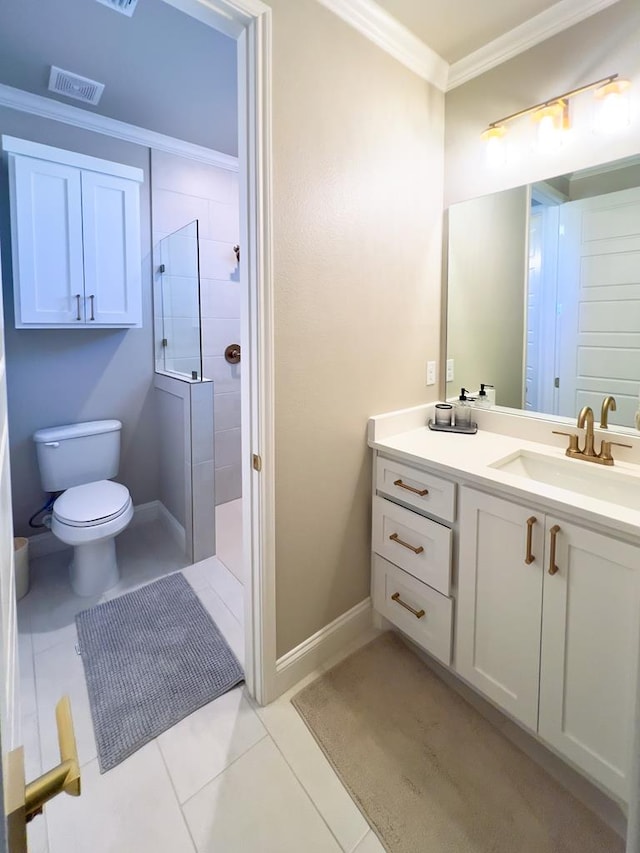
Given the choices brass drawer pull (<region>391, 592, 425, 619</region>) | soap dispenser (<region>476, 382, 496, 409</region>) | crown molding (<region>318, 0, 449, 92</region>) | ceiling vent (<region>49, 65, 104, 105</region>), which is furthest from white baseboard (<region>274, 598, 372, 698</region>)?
ceiling vent (<region>49, 65, 104, 105</region>)

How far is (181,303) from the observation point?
8.51 ft

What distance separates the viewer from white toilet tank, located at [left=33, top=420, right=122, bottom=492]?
90.7 inches

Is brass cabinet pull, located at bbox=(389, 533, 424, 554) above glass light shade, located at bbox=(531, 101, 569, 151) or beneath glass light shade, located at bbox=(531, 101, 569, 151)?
beneath

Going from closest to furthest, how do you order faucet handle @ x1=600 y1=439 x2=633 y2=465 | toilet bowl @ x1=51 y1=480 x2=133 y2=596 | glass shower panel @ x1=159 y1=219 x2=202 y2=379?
1. faucet handle @ x1=600 y1=439 x2=633 y2=465
2. toilet bowl @ x1=51 y1=480 x2=133 y2=596
3. glass shower panel @ x1=159 y1=219 x2=202 y2=379

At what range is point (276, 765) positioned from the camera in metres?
1.31

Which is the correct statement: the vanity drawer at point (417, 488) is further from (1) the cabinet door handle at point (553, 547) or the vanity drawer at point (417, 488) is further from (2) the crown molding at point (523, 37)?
(2) the crown molding at point (523, 37)

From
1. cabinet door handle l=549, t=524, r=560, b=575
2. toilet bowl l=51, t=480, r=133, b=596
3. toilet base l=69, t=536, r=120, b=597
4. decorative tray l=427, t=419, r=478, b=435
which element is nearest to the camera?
cabinet door handle l=549, t=524, r=560, b=575

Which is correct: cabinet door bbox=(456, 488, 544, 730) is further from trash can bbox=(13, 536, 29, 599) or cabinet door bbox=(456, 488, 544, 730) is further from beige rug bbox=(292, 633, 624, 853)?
trash can bbox=(13, 536, 29, 599)

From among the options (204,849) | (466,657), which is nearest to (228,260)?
(466,657)

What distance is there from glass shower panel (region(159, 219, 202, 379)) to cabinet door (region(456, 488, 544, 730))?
1704 mm

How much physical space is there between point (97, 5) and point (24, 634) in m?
2.55

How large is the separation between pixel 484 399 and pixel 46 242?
2.32m

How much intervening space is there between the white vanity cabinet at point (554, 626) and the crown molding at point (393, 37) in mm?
1702

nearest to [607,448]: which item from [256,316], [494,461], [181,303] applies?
[494,461]
